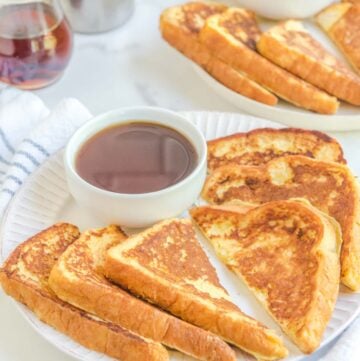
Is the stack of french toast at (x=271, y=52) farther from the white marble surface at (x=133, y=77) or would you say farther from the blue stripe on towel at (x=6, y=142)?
the blue stripe on towel at (x=6, y=142)

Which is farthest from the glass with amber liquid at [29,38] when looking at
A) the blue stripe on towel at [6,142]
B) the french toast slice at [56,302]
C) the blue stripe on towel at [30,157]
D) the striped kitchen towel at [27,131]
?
the french toast slice at [56,302]

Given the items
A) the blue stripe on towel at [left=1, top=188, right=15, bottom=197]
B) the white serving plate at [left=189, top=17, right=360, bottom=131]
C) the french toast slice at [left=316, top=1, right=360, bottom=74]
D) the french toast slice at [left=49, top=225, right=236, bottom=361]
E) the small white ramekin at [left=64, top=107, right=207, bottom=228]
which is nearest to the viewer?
the french toast slice at [left=49, top=225, right=236, bottom=361]

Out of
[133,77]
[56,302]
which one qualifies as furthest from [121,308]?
[133,77]

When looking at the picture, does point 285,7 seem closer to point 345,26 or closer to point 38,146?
point 345,26

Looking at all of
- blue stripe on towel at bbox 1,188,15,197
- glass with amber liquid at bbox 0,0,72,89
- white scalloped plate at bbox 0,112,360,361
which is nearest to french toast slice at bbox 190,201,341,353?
white scalloped plate at bbox 0,112,360,361

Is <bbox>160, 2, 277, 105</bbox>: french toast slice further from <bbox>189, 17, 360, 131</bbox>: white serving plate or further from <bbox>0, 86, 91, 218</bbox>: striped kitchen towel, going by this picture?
<bbox>0, 86, 91, 218</bbox>: striped kitchen towel

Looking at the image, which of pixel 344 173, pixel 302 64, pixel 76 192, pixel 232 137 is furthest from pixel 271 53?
pixel 76 192
